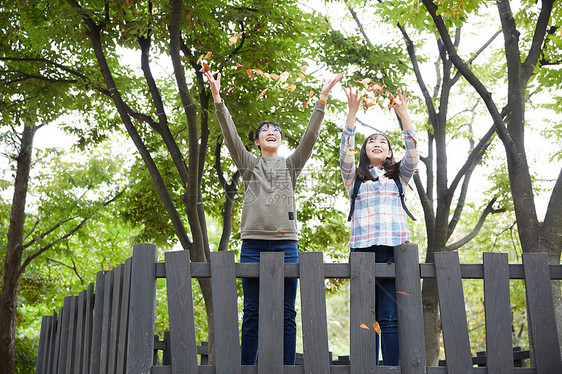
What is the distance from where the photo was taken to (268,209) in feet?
13.5

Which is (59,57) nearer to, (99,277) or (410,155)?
(99,277)

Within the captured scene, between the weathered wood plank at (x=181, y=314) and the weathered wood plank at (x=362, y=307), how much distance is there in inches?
36.3

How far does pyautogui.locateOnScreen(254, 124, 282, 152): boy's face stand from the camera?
445 centimetres

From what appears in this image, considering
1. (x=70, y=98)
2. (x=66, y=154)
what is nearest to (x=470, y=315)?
(x=66, y=154)

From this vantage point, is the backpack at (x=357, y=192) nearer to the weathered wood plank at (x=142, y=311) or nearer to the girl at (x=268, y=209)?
the girl at (x=268, y=209)

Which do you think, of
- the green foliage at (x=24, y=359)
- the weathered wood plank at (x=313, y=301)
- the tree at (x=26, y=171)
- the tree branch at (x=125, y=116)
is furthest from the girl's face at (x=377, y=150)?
the green foliage at (x=24, y=359)

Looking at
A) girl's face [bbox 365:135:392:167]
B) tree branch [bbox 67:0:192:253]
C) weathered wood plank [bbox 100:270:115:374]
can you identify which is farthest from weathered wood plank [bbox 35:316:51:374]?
girl's face [bbox 365:135:392:167]

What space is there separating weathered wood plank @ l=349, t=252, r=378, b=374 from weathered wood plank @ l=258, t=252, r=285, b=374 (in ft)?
1.35

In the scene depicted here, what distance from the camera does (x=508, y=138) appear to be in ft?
19.5

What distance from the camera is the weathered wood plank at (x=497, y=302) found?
10.8 feet

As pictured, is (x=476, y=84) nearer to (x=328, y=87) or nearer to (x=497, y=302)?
(x=328, y=87)

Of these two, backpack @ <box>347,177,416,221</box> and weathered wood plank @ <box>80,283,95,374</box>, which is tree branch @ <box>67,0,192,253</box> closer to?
weathered wood plank @ <box>80,283,95,374</box>

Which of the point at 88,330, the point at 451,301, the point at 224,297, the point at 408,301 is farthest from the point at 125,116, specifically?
the point at 451,301

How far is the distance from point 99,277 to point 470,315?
73.3 feet
